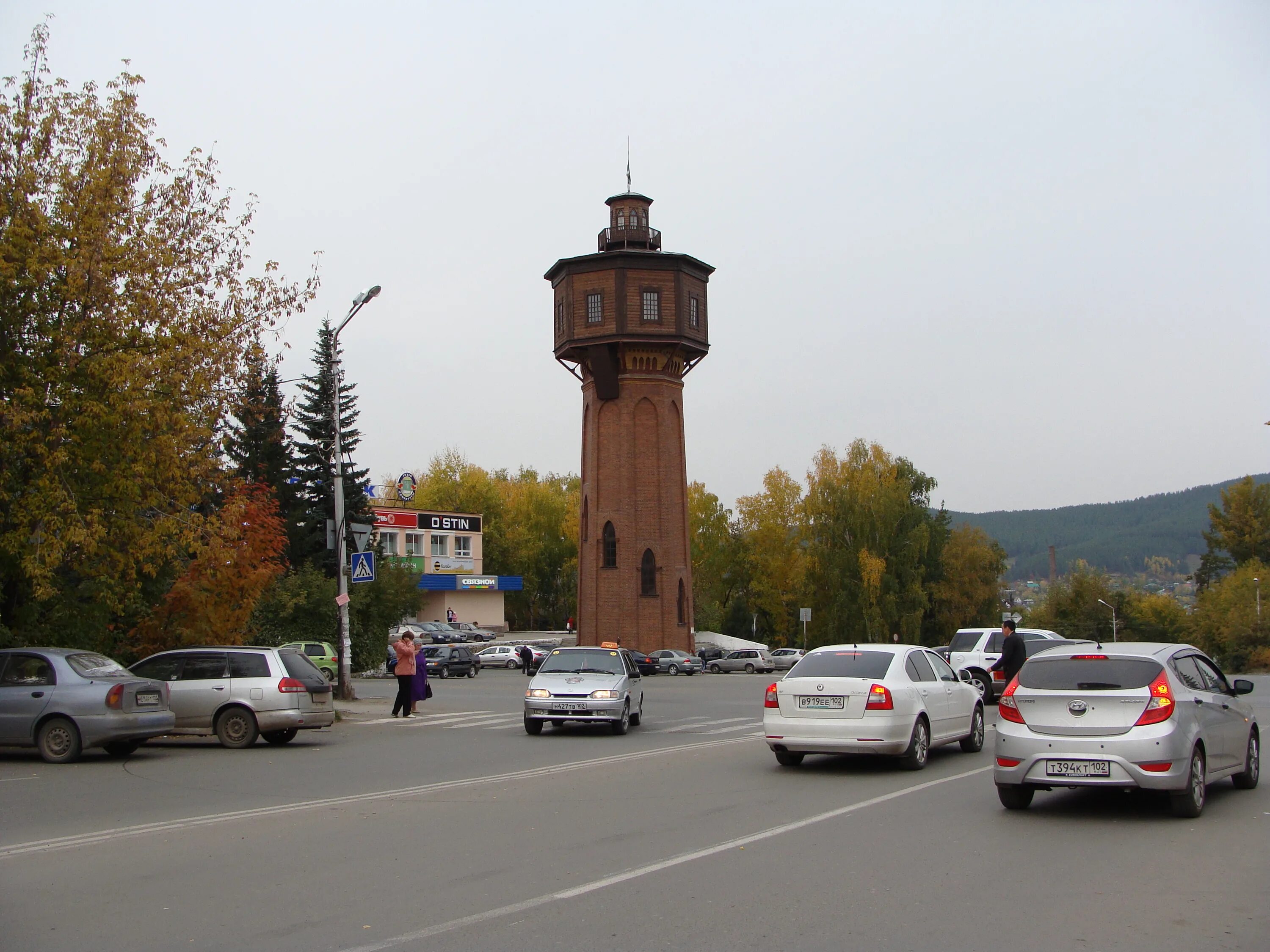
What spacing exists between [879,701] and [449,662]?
37464 mm

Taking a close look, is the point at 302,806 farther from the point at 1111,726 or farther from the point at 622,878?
the point at 1111,726

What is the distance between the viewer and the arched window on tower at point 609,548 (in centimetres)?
5962

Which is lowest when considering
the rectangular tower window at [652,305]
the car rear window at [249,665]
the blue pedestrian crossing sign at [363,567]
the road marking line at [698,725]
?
the road marking line at [698,725]

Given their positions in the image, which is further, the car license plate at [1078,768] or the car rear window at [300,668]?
the car rear window at [300,668]

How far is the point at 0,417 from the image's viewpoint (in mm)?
17969

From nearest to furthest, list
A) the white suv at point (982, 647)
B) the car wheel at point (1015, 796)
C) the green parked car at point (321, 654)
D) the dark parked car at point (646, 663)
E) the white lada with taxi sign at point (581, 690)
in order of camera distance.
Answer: the car wheel at point (1015, 796), the white lada with taxi sign at point (581, 690), the white suv at point (982, 647), the green parked car at point (321, 654), the dark parked car at point (646, 663)

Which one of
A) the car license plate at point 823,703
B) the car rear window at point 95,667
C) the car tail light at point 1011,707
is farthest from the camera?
the car rear window at point 95,667

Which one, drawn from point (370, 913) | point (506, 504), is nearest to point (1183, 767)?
point (370, 913)

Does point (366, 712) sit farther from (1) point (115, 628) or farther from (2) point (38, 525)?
(2) point (38, 525)

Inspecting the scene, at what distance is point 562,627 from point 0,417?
89.7m

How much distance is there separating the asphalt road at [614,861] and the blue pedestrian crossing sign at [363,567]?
11.1m

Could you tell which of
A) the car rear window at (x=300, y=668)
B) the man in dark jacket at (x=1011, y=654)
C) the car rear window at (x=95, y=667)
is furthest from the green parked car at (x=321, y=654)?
the man in dark jacket at (x=1011, y=654)

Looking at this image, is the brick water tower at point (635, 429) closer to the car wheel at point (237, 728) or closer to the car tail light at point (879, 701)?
the car wheel at point (237, 728)

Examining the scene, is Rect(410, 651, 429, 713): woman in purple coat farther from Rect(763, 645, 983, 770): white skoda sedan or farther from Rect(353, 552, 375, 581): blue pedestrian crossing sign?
Rect(763, 645, 983, 770): white skoda sedan
